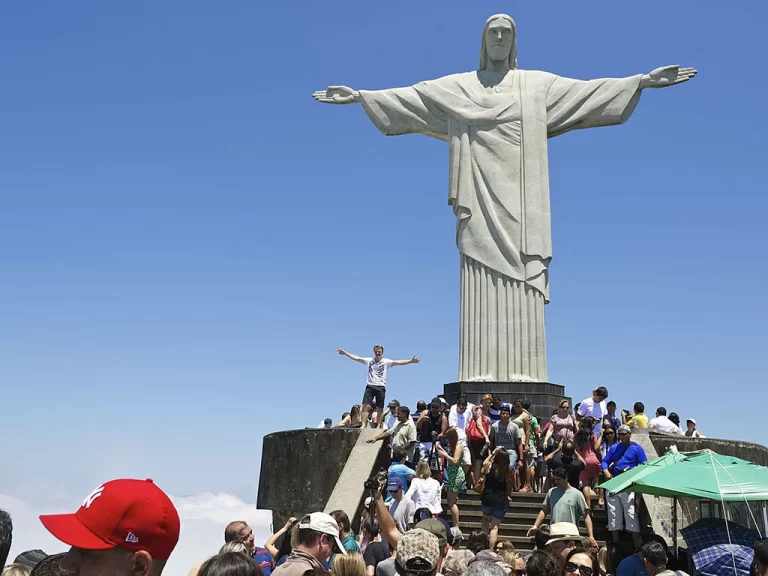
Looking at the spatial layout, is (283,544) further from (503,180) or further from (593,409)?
(503,180)

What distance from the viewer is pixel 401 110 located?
1886cm

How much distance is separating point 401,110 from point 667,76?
507cm

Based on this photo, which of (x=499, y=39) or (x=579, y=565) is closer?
(x=579, y=565)

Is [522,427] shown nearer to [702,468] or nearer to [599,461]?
[599,461]

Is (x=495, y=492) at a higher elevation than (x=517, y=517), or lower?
higher

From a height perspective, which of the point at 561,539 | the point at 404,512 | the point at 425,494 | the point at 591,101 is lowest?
the point at 561,539

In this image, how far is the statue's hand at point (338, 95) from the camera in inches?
744

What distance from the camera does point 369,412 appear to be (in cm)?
1548

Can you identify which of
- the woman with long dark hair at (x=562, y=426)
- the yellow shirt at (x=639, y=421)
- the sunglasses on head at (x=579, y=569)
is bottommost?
the sunglasses on head at (x=579, y=569)

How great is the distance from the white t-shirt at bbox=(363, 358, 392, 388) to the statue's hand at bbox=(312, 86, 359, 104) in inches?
229

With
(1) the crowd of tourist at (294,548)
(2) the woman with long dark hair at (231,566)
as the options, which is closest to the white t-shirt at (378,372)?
(1) the crowd of tourist at (294,548)

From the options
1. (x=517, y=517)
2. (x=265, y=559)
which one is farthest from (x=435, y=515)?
(x=265, y=559)

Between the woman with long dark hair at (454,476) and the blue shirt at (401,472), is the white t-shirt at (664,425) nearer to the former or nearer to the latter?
the woman with long dark hair at (454,476)

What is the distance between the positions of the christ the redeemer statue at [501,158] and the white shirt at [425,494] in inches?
262
